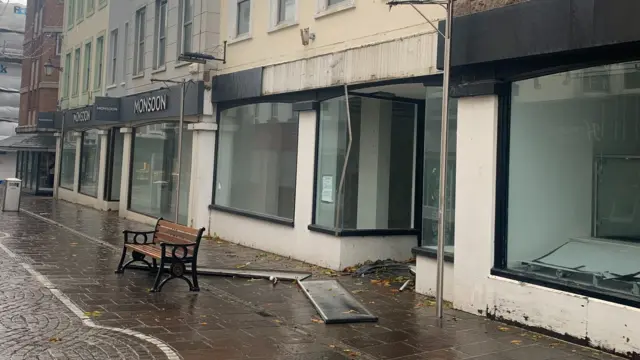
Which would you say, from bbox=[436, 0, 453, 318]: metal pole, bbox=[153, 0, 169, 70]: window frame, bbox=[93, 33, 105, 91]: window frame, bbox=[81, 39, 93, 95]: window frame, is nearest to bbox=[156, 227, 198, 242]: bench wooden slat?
bbox=[436, 0, 453, 318]: metal pole

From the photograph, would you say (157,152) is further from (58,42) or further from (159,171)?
(58,42)

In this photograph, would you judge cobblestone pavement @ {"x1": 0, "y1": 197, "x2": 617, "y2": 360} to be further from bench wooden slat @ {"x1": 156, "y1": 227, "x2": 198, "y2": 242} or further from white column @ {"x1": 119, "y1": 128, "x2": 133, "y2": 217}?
white column @ {"x1": 119, "y1": 128, "x2": 133, "y2": 217}

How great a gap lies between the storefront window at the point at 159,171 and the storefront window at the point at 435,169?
8.15 metres

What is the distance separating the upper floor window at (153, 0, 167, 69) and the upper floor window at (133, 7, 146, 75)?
4.21 feet

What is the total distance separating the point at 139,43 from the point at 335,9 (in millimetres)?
10391

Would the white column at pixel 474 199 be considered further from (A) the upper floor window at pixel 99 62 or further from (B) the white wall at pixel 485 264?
(A) the upper floor window at pixel 99 62

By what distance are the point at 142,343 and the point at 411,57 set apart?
5249mm

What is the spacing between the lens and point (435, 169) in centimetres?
924

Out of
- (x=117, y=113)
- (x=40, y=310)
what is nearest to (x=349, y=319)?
(x=40, y=310)

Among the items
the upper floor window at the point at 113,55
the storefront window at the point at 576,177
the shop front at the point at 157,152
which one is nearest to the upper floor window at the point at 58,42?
the upper floor window at the point at 113,55

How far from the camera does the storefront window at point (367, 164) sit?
1125cm

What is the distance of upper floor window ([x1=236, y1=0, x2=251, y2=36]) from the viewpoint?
14.2 meters

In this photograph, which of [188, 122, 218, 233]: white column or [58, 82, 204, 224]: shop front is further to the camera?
[58, 82, 204, 224]: shop front

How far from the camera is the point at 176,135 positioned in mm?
17125
